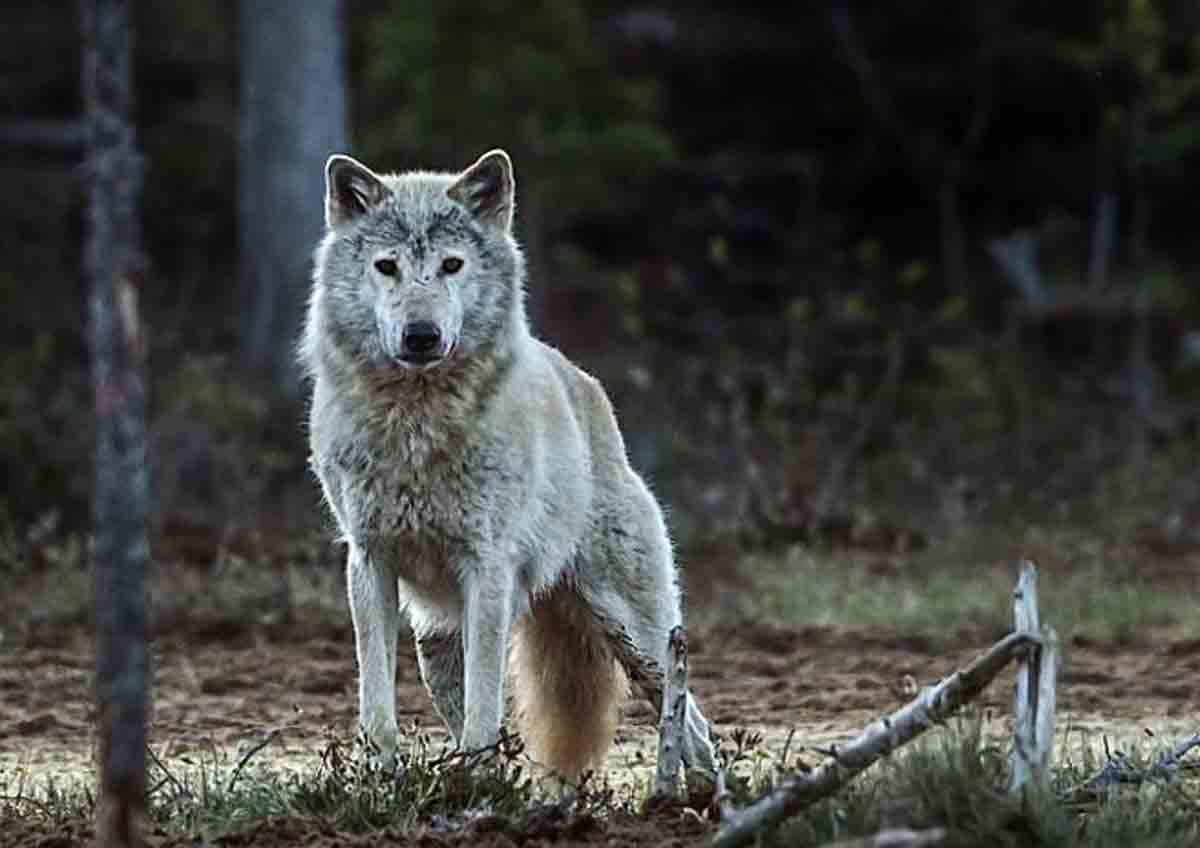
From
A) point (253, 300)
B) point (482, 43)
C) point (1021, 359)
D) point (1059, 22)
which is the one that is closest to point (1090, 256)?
point (1059, 22)

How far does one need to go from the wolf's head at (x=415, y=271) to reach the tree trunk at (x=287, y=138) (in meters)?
11.5

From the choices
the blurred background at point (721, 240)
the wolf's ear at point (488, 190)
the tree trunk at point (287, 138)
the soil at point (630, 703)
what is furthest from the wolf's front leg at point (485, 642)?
the tree trunk at point (287, 138)

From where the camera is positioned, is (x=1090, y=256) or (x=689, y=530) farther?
(x=1090, y=256)

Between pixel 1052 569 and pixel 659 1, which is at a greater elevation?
pixel 659 1

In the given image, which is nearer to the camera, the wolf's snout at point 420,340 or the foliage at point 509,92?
the wolf's snout at point 420,340

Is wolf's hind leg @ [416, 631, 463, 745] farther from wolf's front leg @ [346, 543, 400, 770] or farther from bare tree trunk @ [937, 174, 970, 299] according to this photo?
bare tree trunk @ [937, 174, 970, 299]

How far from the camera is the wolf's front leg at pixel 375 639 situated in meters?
6.38

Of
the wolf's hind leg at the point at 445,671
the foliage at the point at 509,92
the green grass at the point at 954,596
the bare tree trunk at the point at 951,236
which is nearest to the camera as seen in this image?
the wolf's hind leg at the point at 445,671

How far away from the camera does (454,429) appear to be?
655 cm

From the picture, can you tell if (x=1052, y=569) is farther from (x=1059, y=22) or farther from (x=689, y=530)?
(x=1059, y=22)

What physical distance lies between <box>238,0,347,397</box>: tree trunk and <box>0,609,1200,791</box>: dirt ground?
8369mm

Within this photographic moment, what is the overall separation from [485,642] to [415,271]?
109 cm

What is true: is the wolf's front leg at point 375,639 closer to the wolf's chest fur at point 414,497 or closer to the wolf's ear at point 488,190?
the wolf's chest fur at point 414,497

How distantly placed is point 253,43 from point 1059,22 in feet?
25.2
